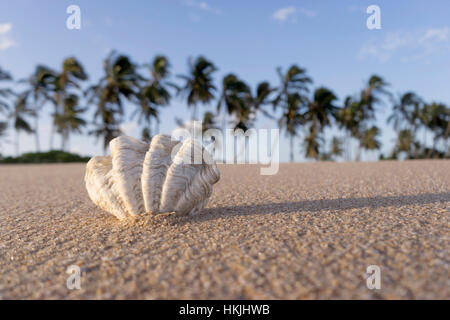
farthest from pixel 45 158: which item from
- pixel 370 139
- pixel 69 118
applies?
pixel 370 139

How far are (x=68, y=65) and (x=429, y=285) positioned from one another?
36029 mm

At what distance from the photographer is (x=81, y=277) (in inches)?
69.9

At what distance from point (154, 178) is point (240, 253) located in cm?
123

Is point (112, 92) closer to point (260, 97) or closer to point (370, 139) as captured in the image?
point (260, 97)

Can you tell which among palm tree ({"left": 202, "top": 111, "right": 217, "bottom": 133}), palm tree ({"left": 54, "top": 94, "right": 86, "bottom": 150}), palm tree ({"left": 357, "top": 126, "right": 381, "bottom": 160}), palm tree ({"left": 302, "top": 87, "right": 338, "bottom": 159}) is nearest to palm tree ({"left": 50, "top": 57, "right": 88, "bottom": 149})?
palm tree ({"left": 54, "top": 94, "right": 86, "bottom": 150})

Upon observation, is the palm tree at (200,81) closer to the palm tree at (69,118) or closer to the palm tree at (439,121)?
the palm tree at (69,118)

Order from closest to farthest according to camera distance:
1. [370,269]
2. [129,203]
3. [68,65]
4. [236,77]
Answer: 1. [370,269]
2. [129,203]
3. [68,65]
4. [236,77]

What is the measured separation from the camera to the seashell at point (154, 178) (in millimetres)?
2736

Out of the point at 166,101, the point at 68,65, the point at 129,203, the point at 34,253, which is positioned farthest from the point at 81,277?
the point at 68,65

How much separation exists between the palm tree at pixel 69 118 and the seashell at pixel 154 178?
1235 inches

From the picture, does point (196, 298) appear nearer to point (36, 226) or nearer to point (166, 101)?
point (36, 226)

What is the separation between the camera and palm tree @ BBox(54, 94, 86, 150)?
99.2 feet

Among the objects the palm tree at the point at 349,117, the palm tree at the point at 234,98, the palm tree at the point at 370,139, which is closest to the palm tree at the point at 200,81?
the palm tree at the point at 234,98

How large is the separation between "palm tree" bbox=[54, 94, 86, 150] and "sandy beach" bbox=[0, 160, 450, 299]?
30871 mm
